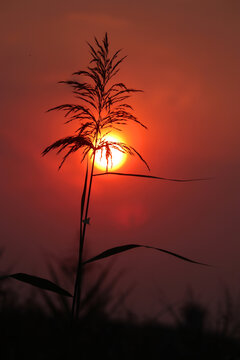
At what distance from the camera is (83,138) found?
6.60 ft

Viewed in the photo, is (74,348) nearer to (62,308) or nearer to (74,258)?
(62,308)

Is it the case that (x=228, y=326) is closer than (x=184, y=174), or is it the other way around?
(x=228, y=326)

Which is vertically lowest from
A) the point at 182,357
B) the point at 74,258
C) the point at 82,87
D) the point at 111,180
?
the point at 182,357

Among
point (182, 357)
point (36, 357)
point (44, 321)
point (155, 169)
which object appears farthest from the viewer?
point (155, 169)

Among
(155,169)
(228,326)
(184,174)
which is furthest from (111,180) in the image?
(228,326)

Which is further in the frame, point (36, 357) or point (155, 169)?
point (155, 169)

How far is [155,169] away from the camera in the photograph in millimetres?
2859

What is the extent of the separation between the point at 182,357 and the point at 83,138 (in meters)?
1.15

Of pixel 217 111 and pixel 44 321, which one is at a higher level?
pixel 217 111

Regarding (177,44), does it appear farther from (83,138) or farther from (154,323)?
(154,323)

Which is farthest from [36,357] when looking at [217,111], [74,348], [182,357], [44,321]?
[217,111]

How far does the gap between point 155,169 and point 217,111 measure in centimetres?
55

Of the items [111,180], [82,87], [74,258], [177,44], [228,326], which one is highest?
[177,44]

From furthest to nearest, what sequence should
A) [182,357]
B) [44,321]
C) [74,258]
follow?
[74,258] < [44,321] < [182,357]
